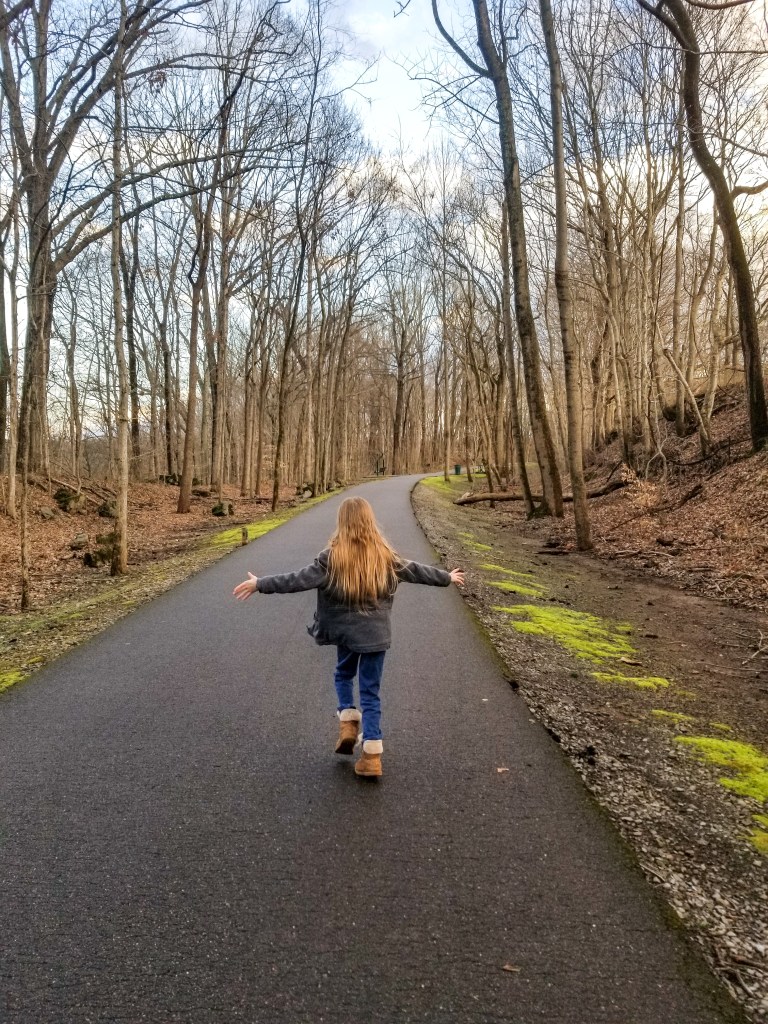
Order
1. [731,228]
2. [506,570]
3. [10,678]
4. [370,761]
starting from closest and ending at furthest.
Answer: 1. [370,761]
2. [10,678]
3. [506,570]
4. [731,228]

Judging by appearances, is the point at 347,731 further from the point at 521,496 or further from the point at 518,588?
the point at 521,496

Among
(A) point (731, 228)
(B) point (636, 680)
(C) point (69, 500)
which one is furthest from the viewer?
(C) point (69, 500)

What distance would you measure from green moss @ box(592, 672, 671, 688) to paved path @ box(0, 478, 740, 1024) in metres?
1.21

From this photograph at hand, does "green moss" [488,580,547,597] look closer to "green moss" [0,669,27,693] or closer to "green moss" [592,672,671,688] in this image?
"green moss" [592,672,671,688]

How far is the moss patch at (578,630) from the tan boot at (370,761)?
11.3 feet

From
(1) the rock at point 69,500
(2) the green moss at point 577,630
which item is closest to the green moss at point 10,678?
(2) the green moss at point 577,630

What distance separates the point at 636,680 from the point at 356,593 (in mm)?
3445

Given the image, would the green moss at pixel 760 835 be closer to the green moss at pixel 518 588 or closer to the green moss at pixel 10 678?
the green moss at pixel 10 678

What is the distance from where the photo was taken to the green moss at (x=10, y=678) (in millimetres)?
5598

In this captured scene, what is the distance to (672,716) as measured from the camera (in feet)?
16.9

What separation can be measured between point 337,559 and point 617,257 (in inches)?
876

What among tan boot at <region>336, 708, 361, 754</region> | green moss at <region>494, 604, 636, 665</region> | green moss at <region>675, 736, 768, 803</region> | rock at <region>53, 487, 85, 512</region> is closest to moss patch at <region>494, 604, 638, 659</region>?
green moss at <region>494, 604, 636, 665</region>

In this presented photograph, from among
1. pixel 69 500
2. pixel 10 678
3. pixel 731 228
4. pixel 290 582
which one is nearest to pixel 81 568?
pixel 69 500

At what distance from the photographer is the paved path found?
2.32 meters
